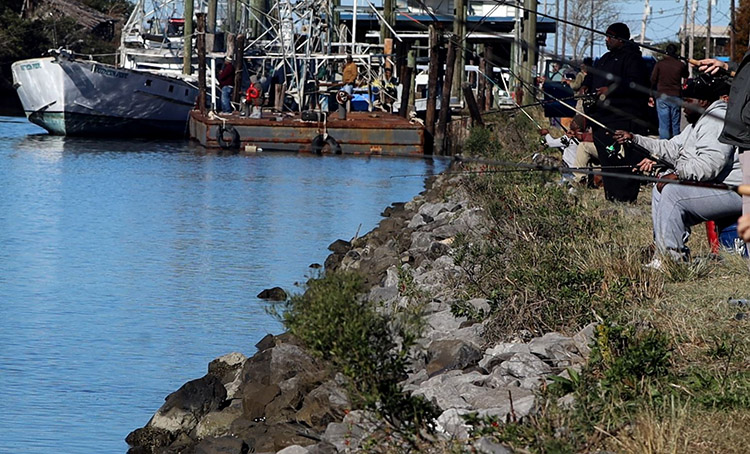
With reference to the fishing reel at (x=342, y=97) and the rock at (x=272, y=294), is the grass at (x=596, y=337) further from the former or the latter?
the fishing reel at (x=342, y=97)

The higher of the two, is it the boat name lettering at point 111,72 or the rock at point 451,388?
the boat name lettering at point 111,72

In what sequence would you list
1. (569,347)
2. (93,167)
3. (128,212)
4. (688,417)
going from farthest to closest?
(93,167)
(128,212)
(569,347)
(688,417)

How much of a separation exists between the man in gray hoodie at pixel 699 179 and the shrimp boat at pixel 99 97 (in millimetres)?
28056

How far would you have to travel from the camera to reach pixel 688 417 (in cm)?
468

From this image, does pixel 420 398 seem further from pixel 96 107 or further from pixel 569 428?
pixel 96 107

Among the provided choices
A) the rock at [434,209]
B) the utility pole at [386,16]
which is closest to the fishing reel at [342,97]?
the utility pole at [386,16]

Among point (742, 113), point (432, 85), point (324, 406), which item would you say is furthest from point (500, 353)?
point (432, 85)

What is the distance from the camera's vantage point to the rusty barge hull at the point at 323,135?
28.8 metres

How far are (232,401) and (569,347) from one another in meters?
2.59

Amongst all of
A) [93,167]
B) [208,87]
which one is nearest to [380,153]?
[93,167]

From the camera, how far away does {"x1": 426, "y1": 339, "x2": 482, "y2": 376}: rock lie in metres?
6.52

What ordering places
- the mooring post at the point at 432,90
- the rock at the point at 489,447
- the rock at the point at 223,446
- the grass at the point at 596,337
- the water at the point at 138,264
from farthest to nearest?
the mooring post at the point at 432,90 < the water at the point at 138,264 < the rock at the point at 223,446 < the grass at the point at 596,337 < the rock at the point at 489,447

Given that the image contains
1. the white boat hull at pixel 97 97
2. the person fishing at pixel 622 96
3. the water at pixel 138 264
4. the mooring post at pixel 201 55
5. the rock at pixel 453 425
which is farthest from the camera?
the white boat hull at pixel 97 97

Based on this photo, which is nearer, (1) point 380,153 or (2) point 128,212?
(2) point 128,212
